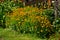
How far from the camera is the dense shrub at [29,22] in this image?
381 inches

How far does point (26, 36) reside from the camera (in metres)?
9.80

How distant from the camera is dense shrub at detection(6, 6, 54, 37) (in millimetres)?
9672

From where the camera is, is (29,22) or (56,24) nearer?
(56,24)

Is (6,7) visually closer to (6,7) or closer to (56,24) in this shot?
(6,7)

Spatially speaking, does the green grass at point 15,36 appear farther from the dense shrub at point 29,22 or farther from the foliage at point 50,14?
the foliage at point 50,14

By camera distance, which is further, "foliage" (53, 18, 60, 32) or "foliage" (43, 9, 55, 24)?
"foliage" (43, 9, 55, 24)

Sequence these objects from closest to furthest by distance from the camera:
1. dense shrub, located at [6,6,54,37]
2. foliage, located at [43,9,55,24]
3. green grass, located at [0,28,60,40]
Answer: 1. green grass, located at [0,28,60,40]
2. dense shrub, located at [6,6,54,37]
3. foliage, located at [43,9,55,24]

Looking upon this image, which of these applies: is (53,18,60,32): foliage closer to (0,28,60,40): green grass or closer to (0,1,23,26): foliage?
(0,28,60,40): green grass

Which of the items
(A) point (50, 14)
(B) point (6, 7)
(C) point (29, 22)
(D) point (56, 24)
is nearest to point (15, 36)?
(C) point (29, 22)

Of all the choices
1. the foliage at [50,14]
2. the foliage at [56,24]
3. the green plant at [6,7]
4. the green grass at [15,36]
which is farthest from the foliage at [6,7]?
the foliage at [56,24]

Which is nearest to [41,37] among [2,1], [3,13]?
[3,13]

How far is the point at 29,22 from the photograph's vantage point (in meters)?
10.0

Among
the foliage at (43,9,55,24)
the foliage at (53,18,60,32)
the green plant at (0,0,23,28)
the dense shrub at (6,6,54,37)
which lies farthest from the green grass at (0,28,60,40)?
the foliage at (43,9,55,24)

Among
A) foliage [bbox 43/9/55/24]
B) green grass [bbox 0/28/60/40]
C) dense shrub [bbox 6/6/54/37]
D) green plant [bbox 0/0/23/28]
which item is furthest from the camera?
green plant [bbox 0/0/23/28]
